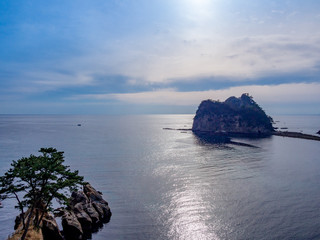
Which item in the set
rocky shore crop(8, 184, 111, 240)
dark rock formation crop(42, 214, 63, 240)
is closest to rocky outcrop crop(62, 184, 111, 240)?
rocky shore crop(8, 184, 111, 240)

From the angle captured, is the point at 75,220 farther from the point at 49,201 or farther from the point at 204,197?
the point at 204,197

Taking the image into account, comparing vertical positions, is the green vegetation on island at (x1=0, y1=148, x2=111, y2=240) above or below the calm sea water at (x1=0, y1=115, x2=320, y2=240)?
above

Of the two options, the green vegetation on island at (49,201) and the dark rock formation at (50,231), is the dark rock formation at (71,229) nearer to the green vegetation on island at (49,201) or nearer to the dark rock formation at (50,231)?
the green vegetation on island at (49,201)

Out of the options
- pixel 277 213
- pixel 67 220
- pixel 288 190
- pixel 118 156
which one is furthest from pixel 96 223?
pixel 118 156

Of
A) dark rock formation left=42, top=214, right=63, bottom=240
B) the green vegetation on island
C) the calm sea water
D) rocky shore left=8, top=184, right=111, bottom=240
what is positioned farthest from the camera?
the calm sea water

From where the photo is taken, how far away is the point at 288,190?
166ft

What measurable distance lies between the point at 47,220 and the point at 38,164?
418 inches

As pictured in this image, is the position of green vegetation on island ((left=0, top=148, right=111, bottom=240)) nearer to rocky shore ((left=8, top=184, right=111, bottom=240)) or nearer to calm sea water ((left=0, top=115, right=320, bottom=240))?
rocky shore ((left=8, top=184, right=111, bottom=240))

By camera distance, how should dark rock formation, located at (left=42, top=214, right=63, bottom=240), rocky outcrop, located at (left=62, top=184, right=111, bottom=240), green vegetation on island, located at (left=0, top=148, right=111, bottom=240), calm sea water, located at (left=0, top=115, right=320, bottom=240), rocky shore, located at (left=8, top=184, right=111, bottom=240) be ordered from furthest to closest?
Result: calm sea water, located at (left=0, top=115, right=320, bottom=240) < rocky outcrop, located at (left=62, top=184, right=111, bottom=240) < dark rock formation, located at (left=42, top=214, right=63, bottom=240) < rocky shore, located at (left=8, top=184, right=111, bottom=240) < green vegetation on island, located at (left=0, top=148, right=111, bottom=240)

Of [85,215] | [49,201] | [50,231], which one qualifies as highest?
[49,201]

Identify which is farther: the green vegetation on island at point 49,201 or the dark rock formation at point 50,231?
the dark rock formation at point 50,231

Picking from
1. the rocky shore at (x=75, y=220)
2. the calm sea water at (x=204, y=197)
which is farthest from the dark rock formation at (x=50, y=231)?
the calm sea water at (x=204, y=197)

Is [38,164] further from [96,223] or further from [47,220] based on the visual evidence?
[96,223]

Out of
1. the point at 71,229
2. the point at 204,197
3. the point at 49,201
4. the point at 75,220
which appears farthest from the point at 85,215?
the point at 204,197
